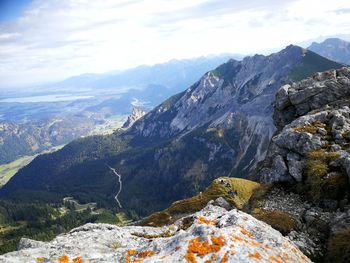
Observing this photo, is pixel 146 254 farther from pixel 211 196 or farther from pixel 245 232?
pixel 211 196

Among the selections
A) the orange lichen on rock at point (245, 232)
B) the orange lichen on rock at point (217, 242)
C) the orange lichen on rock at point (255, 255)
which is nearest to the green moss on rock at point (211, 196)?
the orange lichen on rock at point (245, 232)

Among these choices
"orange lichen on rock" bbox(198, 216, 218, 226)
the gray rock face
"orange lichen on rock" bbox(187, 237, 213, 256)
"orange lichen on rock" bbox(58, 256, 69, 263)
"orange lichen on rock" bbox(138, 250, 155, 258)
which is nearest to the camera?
"orange lichen on rock" bbox(187, 237, 213, 256)

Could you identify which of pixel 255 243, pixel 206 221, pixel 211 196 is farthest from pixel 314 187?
pixel 211 196

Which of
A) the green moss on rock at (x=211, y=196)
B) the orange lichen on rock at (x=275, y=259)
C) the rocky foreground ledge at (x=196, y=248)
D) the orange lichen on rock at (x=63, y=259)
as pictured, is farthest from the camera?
the green moss on rock at (x=211, y=196)

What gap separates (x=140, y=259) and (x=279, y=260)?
996 cm

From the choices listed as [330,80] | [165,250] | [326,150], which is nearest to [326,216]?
[326,150]

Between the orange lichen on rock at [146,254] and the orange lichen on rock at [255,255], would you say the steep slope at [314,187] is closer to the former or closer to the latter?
the orange lichen on rock at [255,255]

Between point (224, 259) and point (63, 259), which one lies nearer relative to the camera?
point (224, 259)

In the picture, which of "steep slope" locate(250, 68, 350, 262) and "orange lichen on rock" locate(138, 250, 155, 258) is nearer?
"orange lichen on rock" locate(138, 250, 155, 258)

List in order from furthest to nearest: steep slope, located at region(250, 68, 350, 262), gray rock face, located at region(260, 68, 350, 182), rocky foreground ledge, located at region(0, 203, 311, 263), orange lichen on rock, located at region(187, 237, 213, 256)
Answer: gray rock face, located at region(260, 68, 350, 182)
steep slope, located at region(250, 68, 350, 262)
orange lichen on rock, located at region(187, 237, 213, 256)
rocky foreground ledge, located at region(0, 203, 311, 263)

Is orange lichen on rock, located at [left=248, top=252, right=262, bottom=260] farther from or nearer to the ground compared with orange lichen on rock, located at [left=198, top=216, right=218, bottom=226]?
farther from the ground

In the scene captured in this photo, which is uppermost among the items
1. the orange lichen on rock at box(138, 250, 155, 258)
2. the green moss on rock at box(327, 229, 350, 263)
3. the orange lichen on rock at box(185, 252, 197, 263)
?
the orange lichen on rock at box(185, 252, 197, 263)

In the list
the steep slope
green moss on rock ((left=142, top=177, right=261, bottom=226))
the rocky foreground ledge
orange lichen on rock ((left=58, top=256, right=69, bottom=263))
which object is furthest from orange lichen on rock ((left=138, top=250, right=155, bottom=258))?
green moss on rock ((left=142, top=177, right=261, bottom=226))

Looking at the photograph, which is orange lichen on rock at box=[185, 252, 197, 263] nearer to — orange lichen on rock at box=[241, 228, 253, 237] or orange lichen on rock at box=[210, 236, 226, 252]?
orange lichen on rock at box=[210, 236, 226, 252]
